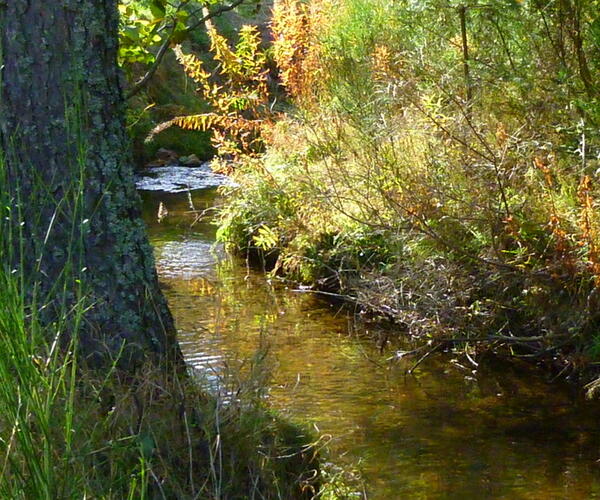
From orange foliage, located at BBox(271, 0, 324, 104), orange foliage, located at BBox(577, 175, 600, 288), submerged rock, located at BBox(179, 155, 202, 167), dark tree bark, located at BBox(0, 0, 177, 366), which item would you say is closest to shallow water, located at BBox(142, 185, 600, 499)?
dark tree bark, located at BBox(0, 0, 177, 366)

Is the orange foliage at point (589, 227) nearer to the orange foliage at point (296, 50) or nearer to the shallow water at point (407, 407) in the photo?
the shallow water at point (407, 407)

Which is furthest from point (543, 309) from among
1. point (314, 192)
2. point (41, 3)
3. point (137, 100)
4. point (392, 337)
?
point (137, 100)

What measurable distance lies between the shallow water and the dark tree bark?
46 centimetres

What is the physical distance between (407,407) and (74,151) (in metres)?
2.70

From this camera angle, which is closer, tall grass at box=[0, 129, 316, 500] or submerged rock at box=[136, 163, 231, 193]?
tall grass at box=[0, 129, 316, 500]

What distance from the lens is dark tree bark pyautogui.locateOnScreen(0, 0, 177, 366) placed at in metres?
3.49

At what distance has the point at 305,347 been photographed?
659cm

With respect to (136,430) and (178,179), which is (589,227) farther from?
(178,179)

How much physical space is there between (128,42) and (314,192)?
2.22 meters

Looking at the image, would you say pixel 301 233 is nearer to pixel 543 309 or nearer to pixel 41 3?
pixel 543 309

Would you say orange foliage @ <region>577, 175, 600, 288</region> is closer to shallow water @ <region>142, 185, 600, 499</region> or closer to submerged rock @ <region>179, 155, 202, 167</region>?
shallow water @ <region>142, 185, 600, 499</region>

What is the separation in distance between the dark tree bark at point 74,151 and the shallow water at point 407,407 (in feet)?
1.52

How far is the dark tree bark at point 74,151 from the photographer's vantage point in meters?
3.49

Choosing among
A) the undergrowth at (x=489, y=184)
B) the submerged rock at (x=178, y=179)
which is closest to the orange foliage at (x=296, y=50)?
the undergrowth at (x=489, y=184)
